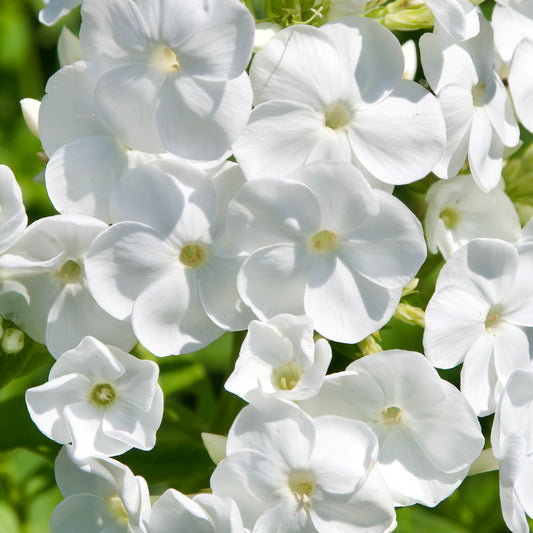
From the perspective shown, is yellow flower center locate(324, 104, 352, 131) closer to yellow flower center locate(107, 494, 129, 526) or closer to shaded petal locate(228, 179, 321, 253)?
shaded petal locate(228, 179, 321, 253)

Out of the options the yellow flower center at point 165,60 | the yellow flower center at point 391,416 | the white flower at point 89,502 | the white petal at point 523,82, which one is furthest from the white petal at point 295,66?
the white flower at point 89,502

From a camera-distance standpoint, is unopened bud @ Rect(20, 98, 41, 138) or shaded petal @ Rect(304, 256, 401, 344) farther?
unopened bud @ Rect(20, 98, 41, 138)

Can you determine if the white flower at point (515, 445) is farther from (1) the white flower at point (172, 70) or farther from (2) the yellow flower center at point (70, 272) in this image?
(2) the yellow flower center at point (70, 272)

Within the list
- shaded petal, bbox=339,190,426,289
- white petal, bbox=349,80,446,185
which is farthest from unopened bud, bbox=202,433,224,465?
white petal, bbox=349,80,446,185

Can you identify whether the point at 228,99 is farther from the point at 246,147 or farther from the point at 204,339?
the point at 204,339

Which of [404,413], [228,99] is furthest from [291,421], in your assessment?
[228,99]

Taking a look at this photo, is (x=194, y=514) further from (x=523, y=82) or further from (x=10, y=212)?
(x=523, y=82)

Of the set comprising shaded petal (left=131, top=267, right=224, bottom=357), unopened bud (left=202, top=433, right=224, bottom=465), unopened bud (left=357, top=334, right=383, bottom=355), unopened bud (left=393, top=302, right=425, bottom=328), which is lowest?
unopened bud (left=202, top=433, right=224, bottom=465)
